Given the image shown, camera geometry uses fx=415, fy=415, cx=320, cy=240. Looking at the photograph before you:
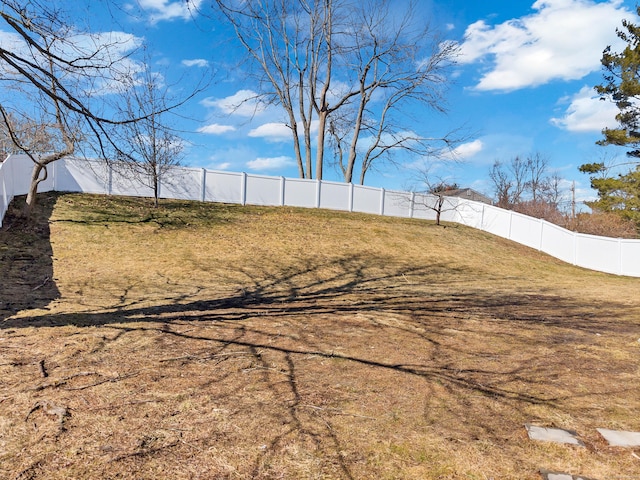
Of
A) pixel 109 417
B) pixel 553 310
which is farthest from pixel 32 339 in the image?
pixel 553 310

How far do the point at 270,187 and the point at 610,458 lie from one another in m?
18.8

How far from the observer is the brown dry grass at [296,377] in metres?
2.25

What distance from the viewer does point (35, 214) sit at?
12562 mm

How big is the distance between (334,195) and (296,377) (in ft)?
60.8

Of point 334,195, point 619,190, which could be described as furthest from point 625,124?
point 334,195

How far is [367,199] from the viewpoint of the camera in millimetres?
22375

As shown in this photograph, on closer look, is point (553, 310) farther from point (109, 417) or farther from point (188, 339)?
point (109, 417)

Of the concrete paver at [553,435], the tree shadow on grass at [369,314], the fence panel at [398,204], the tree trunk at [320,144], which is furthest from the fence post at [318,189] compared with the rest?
the concrete paver at [553,435]

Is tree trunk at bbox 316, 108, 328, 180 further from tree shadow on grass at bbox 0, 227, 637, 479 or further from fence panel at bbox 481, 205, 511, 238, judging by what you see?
tree shadow on grass at bbox 0, 227, 637, 479

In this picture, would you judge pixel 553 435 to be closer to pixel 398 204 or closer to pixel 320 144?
pixel 398 204

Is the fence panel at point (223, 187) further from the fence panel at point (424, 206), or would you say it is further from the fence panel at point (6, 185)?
the fence panel at point (424, 206)

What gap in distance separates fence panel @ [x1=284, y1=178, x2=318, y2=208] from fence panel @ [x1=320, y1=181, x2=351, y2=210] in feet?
1.37

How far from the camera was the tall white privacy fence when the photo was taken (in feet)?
53.2

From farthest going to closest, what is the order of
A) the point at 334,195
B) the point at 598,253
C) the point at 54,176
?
the point at 334,195 → the point at 598,253 → the point at 54,176
